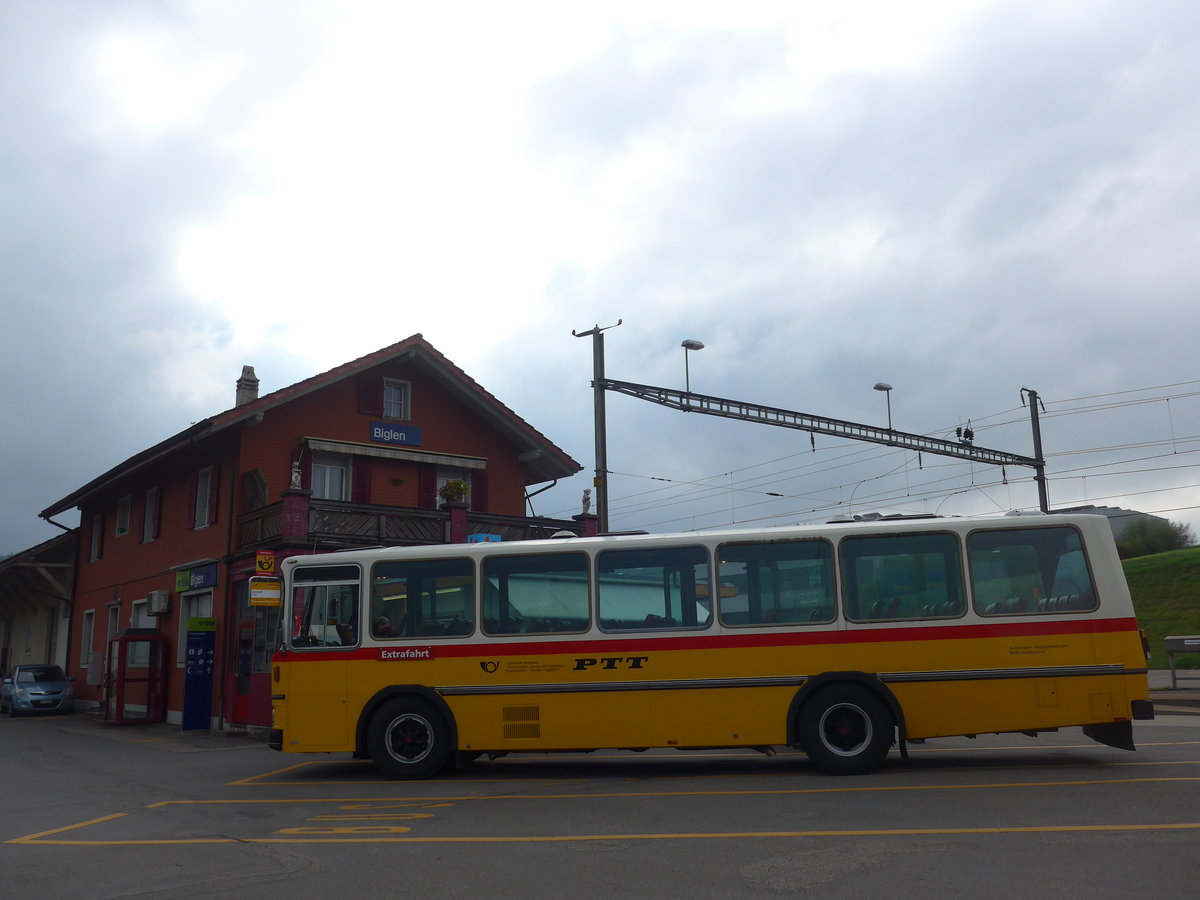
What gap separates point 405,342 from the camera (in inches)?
1008

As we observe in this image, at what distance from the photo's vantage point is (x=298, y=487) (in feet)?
75.7

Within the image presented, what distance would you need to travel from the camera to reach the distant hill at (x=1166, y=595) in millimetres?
34062

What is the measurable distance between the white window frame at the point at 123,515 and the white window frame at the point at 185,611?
630 cm

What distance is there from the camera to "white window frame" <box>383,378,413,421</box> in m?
26.2

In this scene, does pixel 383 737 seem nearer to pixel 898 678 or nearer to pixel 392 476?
pixel 898 678

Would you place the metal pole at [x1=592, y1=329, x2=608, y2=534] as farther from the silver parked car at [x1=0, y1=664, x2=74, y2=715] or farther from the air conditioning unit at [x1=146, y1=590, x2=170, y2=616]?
the silver parked car at [x1=0, y1=664, x2=74, y2=715]

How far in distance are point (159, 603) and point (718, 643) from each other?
63.4ft

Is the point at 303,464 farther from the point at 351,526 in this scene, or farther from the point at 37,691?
the point at 37,691

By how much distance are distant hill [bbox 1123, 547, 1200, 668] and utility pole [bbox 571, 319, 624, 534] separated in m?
19.7

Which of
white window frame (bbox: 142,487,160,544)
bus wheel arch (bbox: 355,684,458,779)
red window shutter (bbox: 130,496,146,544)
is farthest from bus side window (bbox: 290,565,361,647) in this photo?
red window shutter (bbox: 130,496,146,544)

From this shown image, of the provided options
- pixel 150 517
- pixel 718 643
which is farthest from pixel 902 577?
pixel 150 517

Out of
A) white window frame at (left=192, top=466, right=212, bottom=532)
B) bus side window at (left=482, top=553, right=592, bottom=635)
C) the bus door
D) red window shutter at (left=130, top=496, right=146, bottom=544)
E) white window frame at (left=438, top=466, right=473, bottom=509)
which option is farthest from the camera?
red window shutter at (left=130, top=496, right=146, bottom=544)

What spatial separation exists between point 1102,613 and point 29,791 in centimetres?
1293

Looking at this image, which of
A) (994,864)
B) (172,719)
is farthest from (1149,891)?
(172,719)
